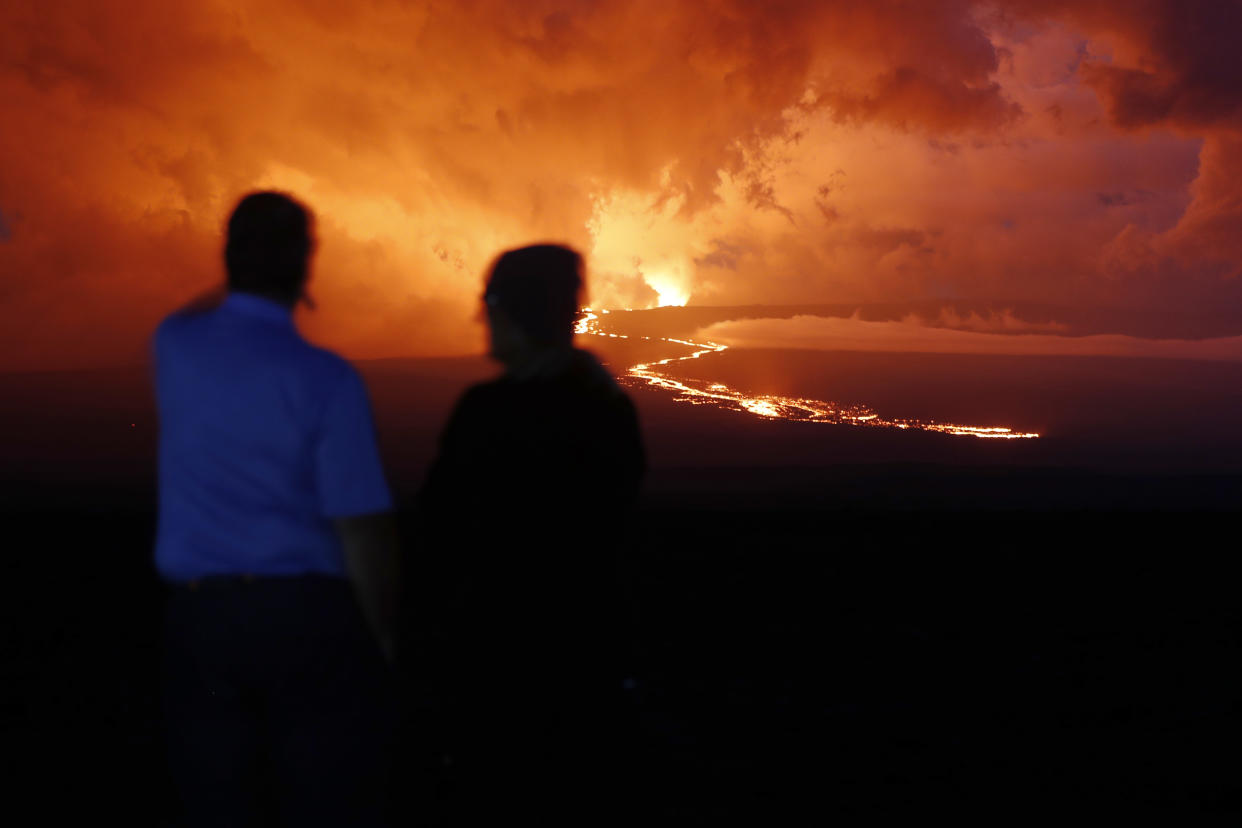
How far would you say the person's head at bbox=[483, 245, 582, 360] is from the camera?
1.76 metres

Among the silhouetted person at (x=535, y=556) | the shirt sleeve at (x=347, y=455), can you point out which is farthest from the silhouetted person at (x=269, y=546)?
the silhouetted person at (x=535, y=556)

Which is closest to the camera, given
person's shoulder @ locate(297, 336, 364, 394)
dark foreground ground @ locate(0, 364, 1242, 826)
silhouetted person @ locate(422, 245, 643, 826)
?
person's shoulder @ locate(297, 336, 364, 394)

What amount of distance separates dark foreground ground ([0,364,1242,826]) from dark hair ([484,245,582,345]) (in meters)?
0.44

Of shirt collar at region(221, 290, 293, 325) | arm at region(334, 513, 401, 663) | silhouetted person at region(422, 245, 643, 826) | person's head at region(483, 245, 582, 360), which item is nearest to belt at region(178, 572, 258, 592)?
arm at region(334, 513, 401, 663)

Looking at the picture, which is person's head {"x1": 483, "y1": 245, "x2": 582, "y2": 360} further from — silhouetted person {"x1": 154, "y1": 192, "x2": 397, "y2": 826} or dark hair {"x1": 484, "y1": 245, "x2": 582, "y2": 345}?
silhouetted person {"x1": 154, "y1": 192, "x2": 397, "y2": 826}

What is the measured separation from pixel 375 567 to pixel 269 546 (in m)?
0.18

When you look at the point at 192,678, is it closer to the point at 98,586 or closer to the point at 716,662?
the point at 716,662

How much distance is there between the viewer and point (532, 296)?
1.76m

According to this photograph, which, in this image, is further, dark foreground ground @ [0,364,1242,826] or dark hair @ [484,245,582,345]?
dark foreground ground @ [0,364,1242,826]

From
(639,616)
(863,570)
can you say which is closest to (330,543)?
(639,616)

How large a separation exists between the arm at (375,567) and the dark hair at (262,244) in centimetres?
43

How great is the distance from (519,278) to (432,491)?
433 mm

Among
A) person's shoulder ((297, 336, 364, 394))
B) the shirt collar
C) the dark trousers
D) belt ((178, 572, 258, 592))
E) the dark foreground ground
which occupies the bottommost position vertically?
the dark foreground ground

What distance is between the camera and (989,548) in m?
9.27
